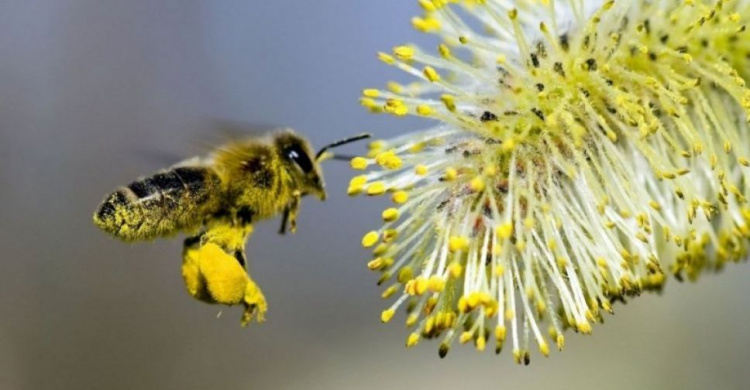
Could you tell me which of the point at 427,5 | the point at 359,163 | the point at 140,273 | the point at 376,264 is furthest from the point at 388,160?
the point at 140,273

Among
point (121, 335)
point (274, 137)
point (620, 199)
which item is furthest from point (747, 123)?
point (121, 335)

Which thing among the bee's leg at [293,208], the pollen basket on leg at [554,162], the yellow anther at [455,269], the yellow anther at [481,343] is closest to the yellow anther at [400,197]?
the pollen basket on leg at [554,162]

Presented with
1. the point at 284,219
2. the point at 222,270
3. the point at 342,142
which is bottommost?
the point at 222,270

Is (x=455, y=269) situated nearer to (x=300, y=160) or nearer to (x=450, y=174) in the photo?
(x=450, y=174)

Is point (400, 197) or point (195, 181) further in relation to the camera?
point (195, 181)

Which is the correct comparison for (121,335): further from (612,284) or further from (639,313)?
(612,284)

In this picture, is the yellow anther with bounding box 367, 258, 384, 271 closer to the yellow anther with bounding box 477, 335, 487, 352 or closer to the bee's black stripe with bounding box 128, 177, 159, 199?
the yellow anther with bounding box 477, 335, 487, 352

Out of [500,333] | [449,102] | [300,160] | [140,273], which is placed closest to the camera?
[500,333]

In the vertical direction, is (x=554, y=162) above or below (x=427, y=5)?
below

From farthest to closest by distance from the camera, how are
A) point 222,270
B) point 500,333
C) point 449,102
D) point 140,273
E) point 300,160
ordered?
point 140,273 < point 300,160 < point 222,270 < point 449,102 < point 500,333
